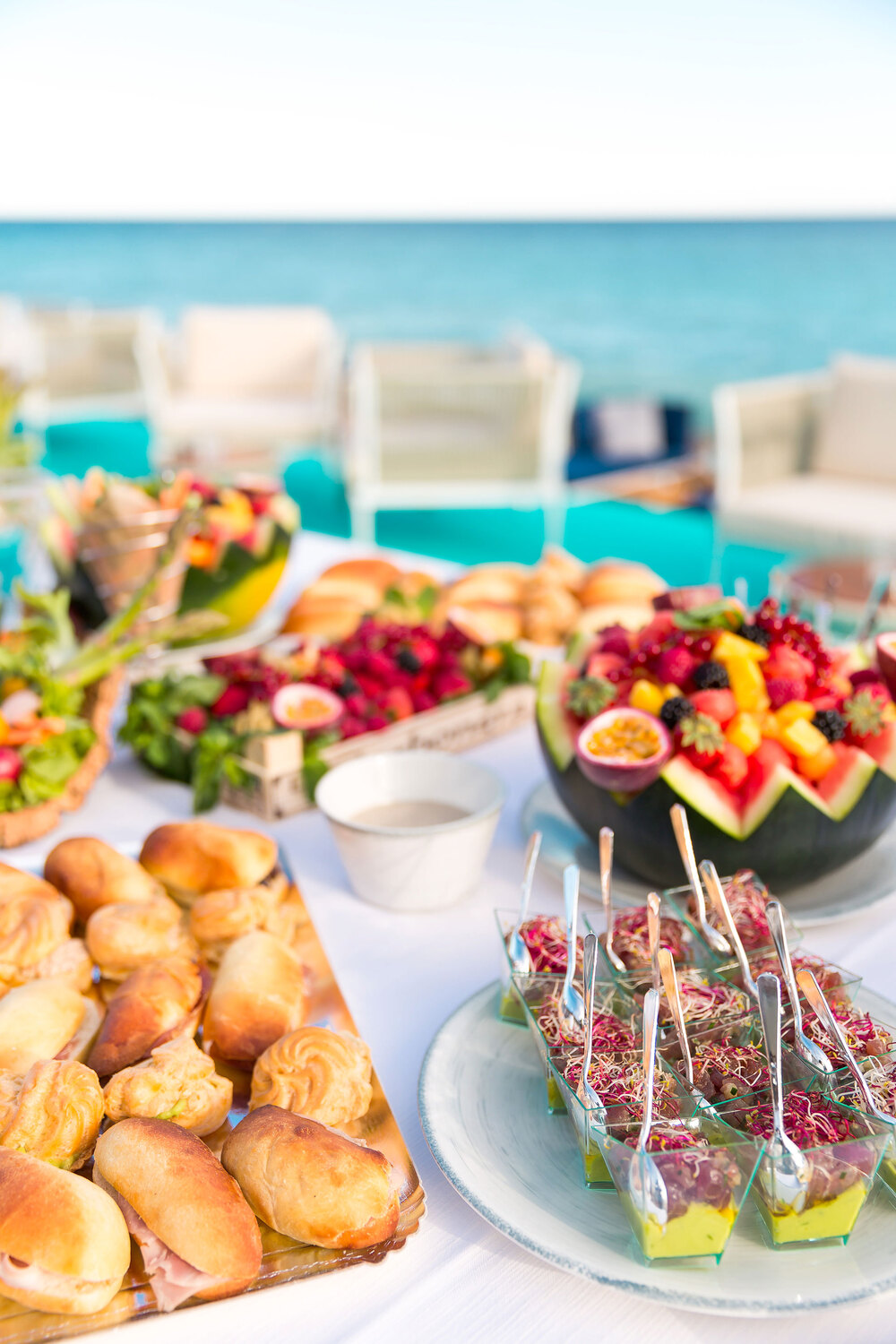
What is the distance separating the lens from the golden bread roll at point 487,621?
149 centimetres

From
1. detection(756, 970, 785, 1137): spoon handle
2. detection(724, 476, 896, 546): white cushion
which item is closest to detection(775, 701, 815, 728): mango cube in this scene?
detection(756, 970, 785, 1137): spoon handle

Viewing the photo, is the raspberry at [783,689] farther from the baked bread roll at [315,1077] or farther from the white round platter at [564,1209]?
the baked bread roll at [315,1077]

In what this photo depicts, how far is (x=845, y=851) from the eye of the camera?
0.99m

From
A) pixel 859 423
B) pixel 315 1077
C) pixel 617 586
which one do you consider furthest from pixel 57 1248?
pixel 859 423

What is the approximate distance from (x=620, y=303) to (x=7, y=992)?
21.1m

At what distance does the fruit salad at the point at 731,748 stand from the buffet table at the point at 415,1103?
0.11m

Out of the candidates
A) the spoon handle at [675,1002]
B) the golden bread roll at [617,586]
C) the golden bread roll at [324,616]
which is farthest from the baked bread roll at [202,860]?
the golden bread roll at [617,586]

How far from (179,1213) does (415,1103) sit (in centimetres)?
24

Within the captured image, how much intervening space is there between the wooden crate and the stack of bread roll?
9.2 inches

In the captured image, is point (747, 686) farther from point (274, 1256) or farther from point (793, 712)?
point (274, 1256)

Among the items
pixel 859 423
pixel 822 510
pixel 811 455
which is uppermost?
pixel 859 423

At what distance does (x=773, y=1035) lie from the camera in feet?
1.95

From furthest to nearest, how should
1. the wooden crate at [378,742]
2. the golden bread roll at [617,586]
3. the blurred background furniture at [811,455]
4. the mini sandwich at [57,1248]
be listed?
1. the blurred background furniture at [811,455]
2. the golden bread roll at [617,586]
3. the wooden crate at [378,742]
4. the mini sandwich at [57,1248]

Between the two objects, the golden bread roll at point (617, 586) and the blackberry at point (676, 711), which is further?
the golden bread roll at point (617, 586)
